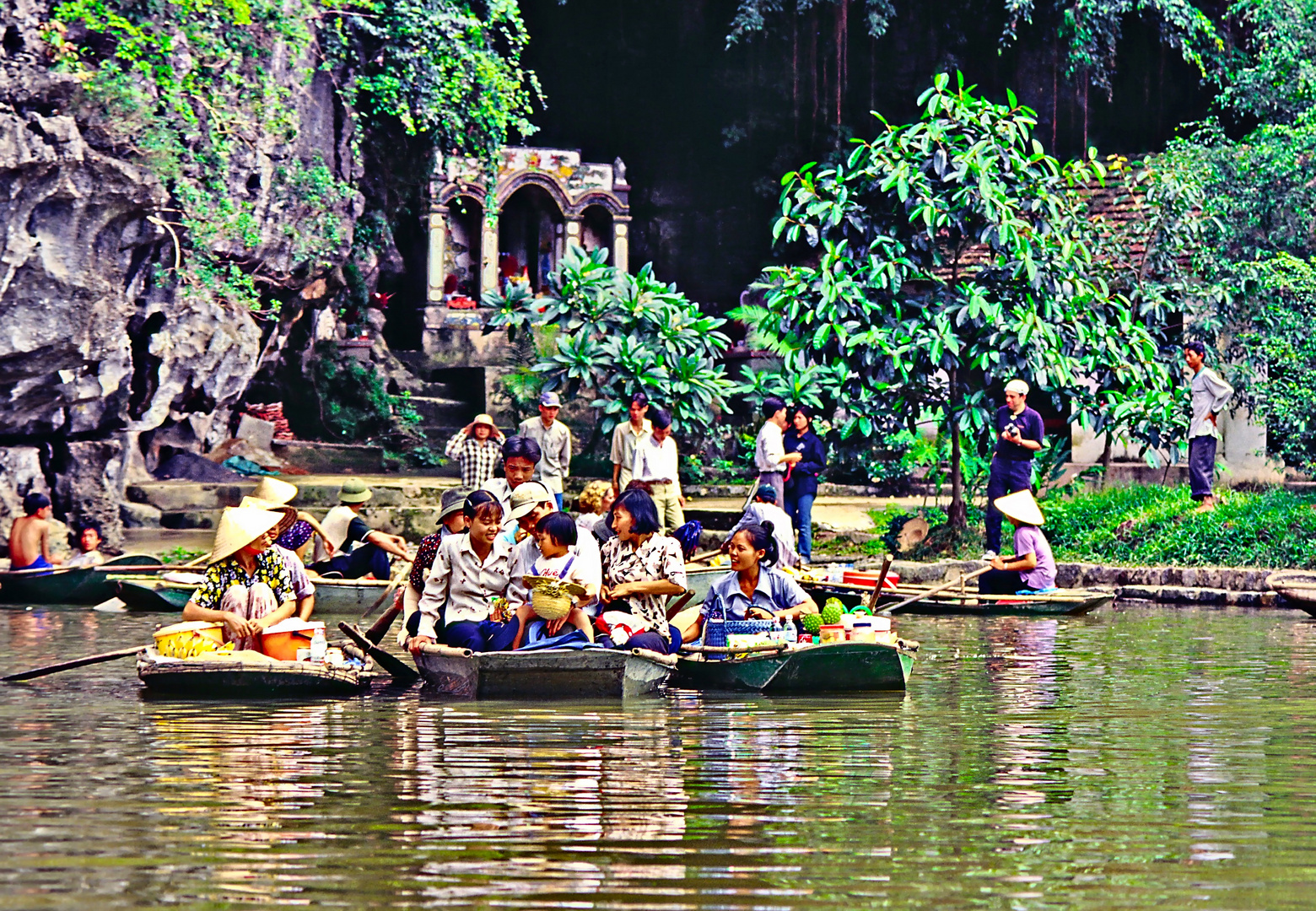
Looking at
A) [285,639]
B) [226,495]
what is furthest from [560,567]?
[226,495]

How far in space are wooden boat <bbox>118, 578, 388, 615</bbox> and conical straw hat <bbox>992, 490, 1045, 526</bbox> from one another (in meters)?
4.83

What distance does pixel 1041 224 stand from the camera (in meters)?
16.9

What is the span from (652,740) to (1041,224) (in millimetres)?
10602

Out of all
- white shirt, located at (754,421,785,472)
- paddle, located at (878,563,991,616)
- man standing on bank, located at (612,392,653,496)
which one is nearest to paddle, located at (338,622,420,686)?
paddle, located at (878,563,991,616)

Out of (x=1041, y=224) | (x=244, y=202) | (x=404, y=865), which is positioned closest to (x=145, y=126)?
(x=244, y=202)

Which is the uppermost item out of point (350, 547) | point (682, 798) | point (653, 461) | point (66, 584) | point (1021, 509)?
point (653, 461)

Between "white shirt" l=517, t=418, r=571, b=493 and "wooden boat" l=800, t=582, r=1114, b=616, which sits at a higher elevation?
"white shirt" l=517, t=418, r=571, b=493

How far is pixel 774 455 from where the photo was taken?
16.0m

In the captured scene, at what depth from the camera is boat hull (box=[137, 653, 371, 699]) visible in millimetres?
8758

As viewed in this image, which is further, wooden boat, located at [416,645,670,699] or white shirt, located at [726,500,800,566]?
white shirt, located at [726,500,800,566]

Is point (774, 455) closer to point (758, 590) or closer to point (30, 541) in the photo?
point (758, 590)

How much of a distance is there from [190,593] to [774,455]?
18.1 ft

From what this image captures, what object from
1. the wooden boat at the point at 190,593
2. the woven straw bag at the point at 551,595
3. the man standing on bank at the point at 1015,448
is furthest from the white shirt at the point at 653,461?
the woven straw bag at the point at 551,595

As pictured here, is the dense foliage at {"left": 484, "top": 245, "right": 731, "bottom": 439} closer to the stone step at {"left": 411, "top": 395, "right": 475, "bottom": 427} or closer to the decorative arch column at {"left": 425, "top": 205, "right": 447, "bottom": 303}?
the stone step at {"left": 411, "top": 395, "right": 475, "bottom": 427}
